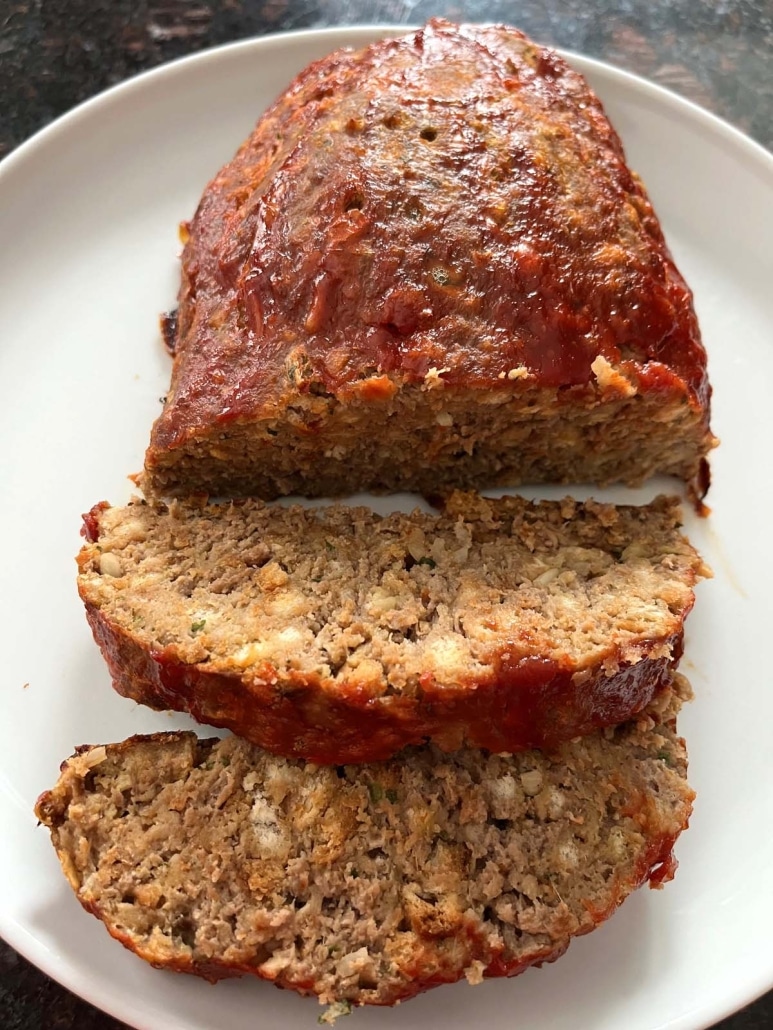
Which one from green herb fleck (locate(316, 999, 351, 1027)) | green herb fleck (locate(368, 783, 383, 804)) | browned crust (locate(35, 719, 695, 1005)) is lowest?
green herb fleck (locate(316, 999, 351, 1027))

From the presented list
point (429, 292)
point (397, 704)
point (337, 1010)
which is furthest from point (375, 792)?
point (429, 292)

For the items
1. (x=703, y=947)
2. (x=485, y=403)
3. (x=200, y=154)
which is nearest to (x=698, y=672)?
(x=703, y=947)

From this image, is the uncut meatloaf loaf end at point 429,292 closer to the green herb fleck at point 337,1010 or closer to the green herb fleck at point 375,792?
the green herb fleck at point 375,792

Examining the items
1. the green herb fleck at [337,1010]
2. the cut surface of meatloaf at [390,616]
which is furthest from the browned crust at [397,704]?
the green herb fleck at [337,1010]

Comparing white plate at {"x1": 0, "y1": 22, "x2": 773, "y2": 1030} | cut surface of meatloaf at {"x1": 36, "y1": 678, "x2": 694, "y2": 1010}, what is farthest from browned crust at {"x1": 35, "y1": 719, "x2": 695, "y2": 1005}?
white plate at {"x1": 0, "y1": 22, "x2": 773, "y2": 1030}

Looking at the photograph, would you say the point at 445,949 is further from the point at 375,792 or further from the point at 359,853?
the point at 375,792

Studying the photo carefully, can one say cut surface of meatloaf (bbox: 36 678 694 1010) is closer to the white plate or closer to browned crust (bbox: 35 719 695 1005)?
browned crust (bbox: 35 719 695 1005)
